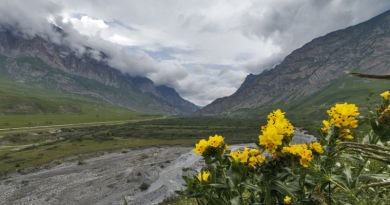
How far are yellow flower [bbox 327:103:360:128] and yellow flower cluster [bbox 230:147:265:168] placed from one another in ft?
2.52

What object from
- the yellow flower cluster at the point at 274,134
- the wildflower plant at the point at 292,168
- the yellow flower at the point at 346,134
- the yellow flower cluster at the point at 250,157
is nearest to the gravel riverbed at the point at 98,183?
the wildflower plant at the point at 292,168

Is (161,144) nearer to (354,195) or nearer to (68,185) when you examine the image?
(68,185)

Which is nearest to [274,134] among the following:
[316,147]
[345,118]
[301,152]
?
[301,152]

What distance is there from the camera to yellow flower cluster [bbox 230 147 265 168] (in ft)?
9.34

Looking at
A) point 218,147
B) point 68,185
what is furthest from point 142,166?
point 218,147

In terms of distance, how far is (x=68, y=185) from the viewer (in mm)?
54906

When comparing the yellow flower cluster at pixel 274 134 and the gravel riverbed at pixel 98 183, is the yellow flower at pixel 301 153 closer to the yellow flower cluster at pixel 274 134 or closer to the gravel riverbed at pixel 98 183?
the yellow flower cluster at pixel 274 134

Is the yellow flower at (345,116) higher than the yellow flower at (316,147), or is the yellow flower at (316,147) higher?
the yellow flower at (345,116)

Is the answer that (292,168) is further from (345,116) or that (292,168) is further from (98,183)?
(98,183)

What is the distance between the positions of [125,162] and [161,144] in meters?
37.0

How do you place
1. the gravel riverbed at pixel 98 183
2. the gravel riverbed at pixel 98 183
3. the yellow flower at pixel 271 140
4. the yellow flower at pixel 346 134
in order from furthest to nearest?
the gravel riverbed at pixel 98 183
the gravel riverbed at pixel 98 183
the yellow flower at pixel 346 134
the yellow flower at pixel 271 140

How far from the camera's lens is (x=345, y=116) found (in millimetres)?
3062

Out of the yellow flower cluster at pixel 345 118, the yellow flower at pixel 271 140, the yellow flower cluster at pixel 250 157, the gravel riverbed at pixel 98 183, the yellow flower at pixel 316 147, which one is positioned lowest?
the gravel riverbed at pixel 98 183

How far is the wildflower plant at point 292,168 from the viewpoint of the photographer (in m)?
2.68
